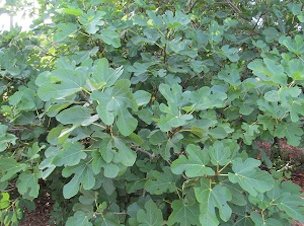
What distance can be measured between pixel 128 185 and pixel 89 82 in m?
0.70

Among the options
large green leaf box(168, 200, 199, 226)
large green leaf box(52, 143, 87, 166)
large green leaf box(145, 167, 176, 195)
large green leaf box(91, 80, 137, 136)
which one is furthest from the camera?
large green leaf box(145, 167, 176, 195)

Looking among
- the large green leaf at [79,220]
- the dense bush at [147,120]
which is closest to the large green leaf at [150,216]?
the dense bush at [147,120]

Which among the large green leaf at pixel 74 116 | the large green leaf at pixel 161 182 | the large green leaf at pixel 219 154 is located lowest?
the large green leaf at pixel 161 182

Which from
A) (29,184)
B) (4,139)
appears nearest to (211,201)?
(29,184)

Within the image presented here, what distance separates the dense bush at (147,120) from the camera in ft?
5.14

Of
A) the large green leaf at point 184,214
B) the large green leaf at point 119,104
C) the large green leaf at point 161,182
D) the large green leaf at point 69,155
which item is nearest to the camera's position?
the large green leaf at point 119,104

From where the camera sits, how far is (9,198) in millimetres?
2207

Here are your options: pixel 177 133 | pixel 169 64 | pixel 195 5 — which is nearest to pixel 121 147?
pixel 177 133

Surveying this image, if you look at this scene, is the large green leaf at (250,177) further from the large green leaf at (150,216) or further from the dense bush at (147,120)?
the large green leaf at (150,216)

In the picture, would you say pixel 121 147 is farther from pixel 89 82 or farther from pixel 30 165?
pixel 30 165

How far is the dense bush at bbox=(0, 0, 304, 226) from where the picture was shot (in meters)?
1.57

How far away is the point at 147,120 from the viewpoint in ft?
5.80

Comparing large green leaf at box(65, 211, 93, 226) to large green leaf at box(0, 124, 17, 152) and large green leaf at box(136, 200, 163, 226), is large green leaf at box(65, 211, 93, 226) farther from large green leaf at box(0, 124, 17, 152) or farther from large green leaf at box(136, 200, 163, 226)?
large green leaf at box(0, 124, 17, 152)

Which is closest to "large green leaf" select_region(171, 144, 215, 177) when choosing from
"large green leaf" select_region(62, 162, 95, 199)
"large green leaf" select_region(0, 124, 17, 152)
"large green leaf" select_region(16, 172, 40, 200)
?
"large green leaf" select_region(62, 162, 95, 199)
